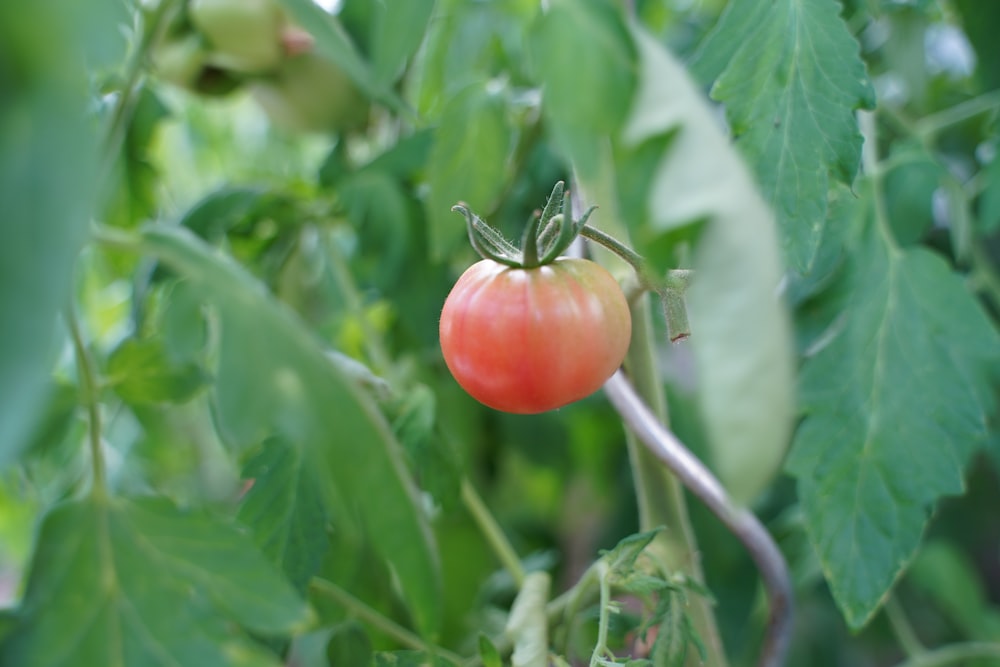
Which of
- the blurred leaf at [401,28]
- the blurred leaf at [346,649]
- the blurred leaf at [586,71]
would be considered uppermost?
the blurred leaf at [586,71]

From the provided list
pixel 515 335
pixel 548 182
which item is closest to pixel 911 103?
pixel 548 182

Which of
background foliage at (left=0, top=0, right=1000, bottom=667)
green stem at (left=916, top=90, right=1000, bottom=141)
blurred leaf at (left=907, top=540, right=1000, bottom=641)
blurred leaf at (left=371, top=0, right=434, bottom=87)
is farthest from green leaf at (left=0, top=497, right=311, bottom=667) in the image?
blurred leaf at (left=907, top=540, right=1000, bottom=641)

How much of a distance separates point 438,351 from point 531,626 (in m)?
0.33

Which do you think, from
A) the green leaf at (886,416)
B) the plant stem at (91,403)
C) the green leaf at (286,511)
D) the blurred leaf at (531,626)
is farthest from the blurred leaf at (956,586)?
the plant stem at (91,403)

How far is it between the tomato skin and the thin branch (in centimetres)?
7

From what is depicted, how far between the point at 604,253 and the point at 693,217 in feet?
0.61

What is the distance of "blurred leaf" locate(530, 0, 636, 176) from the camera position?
22cm

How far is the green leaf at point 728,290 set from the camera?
0.19 m

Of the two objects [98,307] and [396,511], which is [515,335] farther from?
[98,307]

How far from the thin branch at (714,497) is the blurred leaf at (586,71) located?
0.62ft

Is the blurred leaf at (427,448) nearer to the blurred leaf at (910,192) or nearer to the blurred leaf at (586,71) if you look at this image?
the blurred leaf at (586,71)

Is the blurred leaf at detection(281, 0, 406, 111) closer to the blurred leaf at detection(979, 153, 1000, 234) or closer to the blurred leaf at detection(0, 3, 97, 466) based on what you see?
the blurred leaf at detection(0, 3, 97, 466)

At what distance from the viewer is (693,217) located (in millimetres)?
193

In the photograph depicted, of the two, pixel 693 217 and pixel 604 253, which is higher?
pixel 693 217
